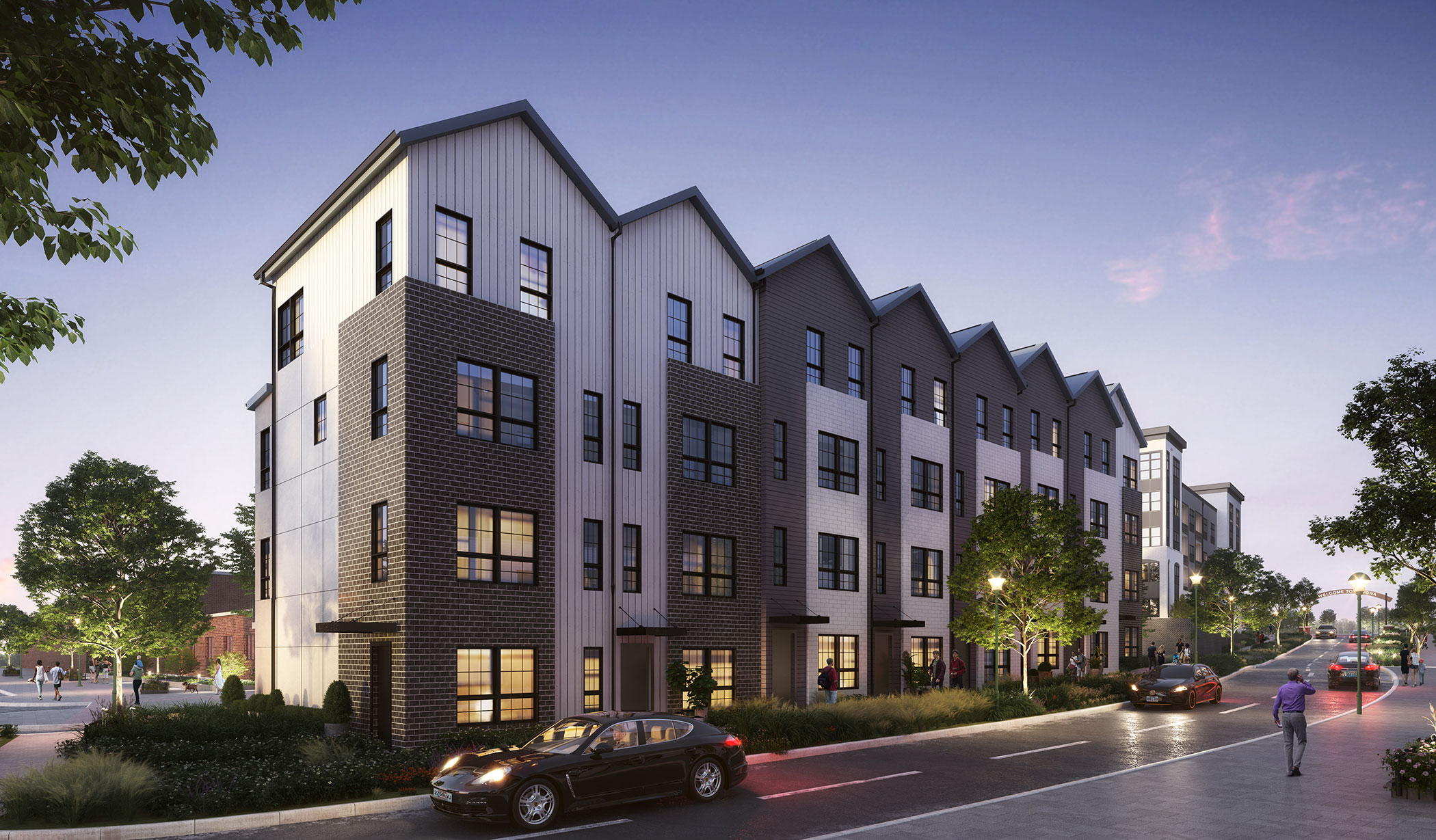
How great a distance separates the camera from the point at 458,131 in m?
23.1

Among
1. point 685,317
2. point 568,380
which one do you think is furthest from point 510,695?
point 685,317

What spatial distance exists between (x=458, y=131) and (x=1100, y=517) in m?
38.0

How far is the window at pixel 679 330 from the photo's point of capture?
28.0 metres

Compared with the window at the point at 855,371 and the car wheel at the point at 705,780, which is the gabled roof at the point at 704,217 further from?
the car wheel at the point at 705,780

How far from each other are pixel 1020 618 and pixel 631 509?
53.7ft

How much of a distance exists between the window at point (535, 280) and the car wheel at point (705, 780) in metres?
12.2

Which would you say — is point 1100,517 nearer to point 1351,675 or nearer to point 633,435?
point 1351,675

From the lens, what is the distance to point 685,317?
28.6 metres

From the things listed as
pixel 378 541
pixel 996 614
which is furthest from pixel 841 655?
pixel 378 541

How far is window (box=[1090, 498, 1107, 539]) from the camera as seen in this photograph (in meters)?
49.0

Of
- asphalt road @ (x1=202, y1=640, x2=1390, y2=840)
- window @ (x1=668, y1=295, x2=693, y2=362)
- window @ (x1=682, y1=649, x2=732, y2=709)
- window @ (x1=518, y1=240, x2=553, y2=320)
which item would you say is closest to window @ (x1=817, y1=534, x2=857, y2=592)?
window @ (x1=682, y1=649, x2=732, y2=709)

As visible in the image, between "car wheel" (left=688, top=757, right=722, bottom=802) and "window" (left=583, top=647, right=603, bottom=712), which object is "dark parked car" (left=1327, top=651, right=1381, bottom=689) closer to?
"window" (left=583, top=647, right=603, bottom=712)

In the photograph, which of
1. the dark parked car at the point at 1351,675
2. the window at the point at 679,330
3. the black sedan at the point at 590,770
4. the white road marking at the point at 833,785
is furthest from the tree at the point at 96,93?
the dark parked car at the point at 1351,675

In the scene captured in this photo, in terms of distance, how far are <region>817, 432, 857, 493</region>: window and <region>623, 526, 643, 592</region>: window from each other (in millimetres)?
8245
